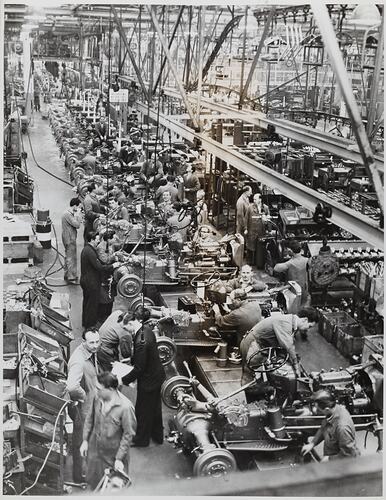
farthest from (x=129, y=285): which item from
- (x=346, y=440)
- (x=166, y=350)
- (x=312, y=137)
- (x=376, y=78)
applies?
(x=376, y=78)

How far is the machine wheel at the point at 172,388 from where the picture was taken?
595 cm

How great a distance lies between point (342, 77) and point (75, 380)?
10.5ft

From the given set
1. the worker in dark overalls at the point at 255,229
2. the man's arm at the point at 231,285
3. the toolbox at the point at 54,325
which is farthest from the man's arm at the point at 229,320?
the worker in dark overalls at the point at 255,229

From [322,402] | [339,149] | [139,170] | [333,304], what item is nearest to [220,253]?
[333,304]

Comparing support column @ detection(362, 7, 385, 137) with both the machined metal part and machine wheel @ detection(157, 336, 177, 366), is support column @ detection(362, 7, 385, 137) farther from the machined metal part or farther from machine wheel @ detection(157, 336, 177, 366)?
the machined metal part

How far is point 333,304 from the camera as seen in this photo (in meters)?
9.23

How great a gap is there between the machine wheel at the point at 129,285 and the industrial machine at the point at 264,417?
286 centimetres

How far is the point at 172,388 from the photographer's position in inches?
235

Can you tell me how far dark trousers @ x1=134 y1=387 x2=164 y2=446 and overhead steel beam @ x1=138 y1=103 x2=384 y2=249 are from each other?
2.16 meters

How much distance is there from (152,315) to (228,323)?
33.1 inches

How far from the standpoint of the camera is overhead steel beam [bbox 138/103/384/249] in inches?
180

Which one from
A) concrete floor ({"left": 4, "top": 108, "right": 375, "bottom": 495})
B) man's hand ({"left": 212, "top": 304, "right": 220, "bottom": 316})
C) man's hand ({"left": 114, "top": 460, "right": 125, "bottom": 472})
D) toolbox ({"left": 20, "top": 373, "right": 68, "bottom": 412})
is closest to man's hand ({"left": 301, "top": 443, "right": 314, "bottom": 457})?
concrete floor ({"left": 4, "top": 108, "right": 375, "bottom": 495})

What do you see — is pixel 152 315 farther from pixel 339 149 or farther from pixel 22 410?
pixel 339 149

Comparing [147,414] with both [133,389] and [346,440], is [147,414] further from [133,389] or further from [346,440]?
[346,440]
